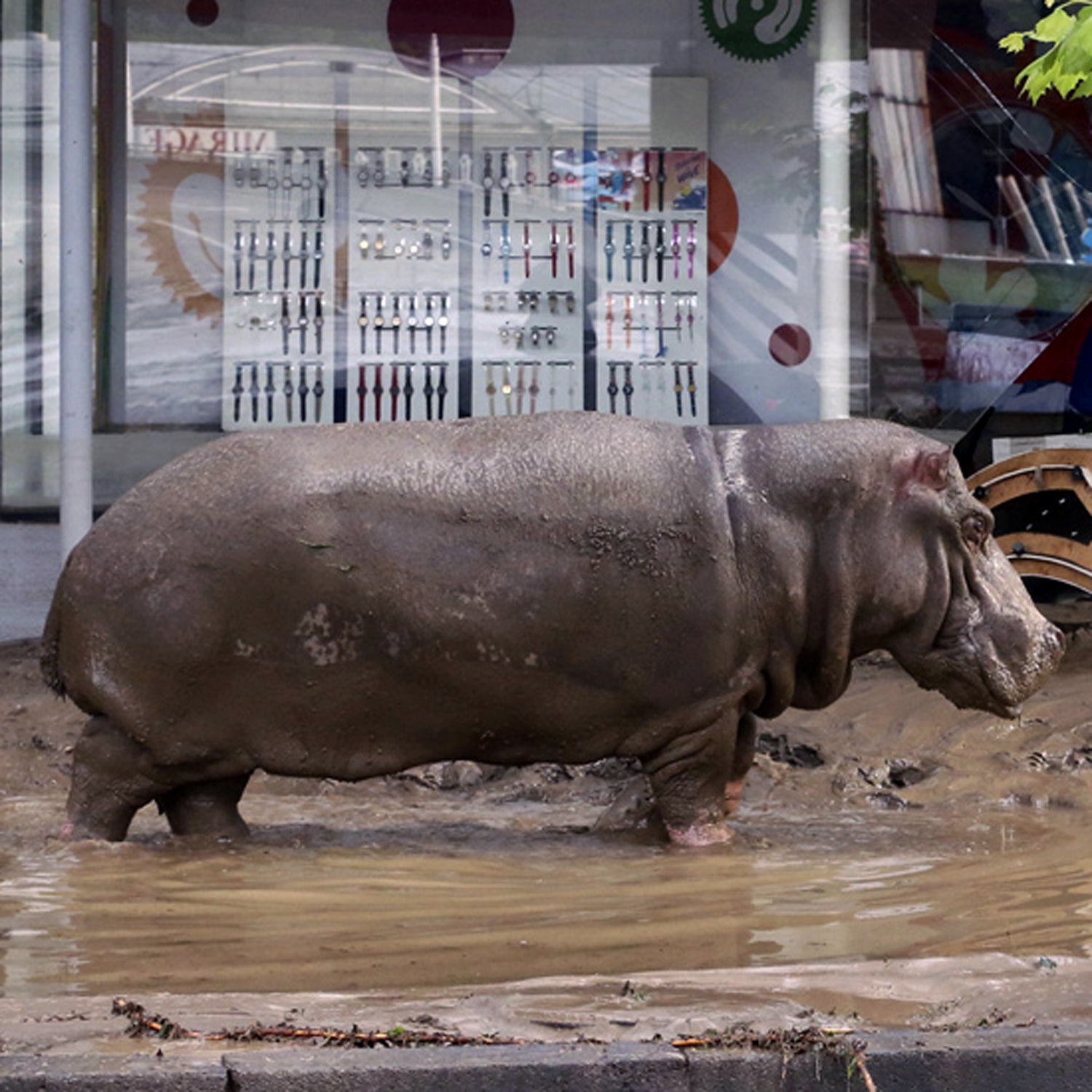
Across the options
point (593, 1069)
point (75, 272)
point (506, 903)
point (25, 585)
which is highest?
point (75, 272)

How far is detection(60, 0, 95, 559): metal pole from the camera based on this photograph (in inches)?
359

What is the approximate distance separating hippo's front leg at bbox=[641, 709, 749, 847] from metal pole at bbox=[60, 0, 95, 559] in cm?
367

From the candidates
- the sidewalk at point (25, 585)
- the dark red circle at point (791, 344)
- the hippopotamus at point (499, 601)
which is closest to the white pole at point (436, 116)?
the dark red circle at point (791, 344)

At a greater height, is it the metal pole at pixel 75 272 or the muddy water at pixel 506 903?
the metal pole at pixel 75 272

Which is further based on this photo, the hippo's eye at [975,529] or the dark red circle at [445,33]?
the dark red circle at [445,33]

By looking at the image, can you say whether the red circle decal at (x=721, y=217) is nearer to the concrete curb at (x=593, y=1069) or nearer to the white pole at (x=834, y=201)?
the white pole at (x=834, y=201)

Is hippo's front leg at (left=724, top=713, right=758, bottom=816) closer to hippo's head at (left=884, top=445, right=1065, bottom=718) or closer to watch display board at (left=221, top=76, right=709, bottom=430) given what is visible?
hippo's head at (left=884, top=445, right=1065, bottom=718)

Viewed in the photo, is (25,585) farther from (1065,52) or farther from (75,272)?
(1065,52)

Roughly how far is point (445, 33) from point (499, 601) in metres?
5.06

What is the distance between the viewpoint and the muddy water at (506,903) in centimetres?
493

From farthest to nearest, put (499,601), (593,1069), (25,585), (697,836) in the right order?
(25,585), (697,836), (499,601), (593,1069)

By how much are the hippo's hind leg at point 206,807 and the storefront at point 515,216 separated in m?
4.07

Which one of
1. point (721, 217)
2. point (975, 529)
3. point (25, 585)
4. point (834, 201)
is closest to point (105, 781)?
point (975, 529)

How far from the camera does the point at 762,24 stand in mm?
10602
